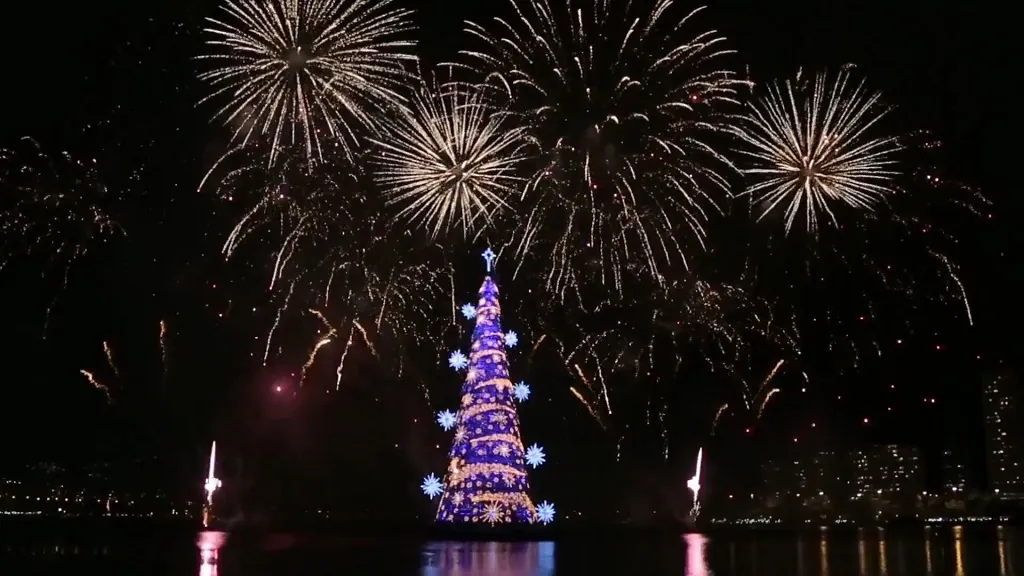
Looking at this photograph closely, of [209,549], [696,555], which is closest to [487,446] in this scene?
[696,555]

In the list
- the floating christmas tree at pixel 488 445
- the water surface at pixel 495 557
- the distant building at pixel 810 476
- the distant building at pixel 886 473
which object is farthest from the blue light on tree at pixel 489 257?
the distant building at pixel 886 473

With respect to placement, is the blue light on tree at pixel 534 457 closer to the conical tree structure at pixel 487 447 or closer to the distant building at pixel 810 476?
the conical tree structure at pixel 487 447

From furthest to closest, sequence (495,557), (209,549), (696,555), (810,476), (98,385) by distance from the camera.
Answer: (810,476) < (98,385) < (209,549) < (696,555) < (495,557)

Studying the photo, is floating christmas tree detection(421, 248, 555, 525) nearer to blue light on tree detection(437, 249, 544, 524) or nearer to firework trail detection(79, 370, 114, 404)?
blue light on tree detection(437, 249, 544, 524)

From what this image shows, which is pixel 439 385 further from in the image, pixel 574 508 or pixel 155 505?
pixel 155 505

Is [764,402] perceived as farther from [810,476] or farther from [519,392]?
[810,476]

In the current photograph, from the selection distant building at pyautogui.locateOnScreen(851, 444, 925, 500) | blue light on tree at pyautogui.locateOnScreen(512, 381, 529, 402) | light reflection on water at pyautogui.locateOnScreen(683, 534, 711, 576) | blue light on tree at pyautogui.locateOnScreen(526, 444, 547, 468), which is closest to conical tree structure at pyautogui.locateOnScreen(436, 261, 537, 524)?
blue light on tree at pyautogui.locateOnScreen(512, 381, 529, 402)
